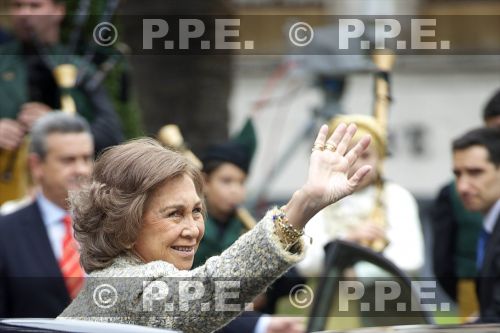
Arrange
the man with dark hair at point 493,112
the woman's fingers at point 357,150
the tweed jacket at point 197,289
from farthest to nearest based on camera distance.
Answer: the man with dark hair at point 493,112 < the woman's fingers at point 357,150 < the tweed jacket at point 197,289

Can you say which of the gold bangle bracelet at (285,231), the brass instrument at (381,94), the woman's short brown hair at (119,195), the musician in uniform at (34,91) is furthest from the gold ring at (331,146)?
the musician in uniform at (34,91)

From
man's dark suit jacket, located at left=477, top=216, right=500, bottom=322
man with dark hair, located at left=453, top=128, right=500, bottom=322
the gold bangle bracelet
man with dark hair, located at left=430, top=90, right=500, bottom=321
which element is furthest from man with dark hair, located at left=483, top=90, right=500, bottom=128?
the gold bangle bracelet

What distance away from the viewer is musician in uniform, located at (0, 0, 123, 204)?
6906 mm

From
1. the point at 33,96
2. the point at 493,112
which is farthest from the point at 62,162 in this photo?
the point at 493,112

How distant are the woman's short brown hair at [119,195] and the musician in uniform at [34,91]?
3.26 metres

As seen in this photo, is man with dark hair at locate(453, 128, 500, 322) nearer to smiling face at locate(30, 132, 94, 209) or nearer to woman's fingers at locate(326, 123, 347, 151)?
smiling face at locate(30, 132, 94, 209)

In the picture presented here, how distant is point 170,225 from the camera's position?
11.5 ft

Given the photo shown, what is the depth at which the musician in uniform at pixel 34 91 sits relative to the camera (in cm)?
691

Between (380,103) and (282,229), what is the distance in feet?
12.1

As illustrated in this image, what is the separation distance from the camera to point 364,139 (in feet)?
11.2

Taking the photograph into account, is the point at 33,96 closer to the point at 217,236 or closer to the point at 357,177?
the point at 217,236

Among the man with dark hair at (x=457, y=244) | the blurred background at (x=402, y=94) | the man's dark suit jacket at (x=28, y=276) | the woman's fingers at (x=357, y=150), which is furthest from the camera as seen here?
the blurred background at (x=402, y=94)

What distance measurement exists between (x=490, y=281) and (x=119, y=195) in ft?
8.57

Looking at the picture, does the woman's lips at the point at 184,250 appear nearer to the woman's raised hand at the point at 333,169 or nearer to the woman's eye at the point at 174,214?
the woman's eye at the point at 174,214
